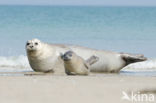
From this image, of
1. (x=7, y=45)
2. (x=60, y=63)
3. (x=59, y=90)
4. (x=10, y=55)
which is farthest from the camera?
(x=7, y=45)

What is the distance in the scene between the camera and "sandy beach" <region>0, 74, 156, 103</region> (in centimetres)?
508

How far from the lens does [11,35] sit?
1916 cm

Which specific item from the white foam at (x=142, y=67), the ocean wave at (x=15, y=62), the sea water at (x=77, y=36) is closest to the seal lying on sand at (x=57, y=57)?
the white foam at (x=142, y=67)

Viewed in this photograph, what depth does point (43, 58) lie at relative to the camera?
30.3ft

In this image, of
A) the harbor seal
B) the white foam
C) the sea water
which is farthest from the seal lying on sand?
the sea water

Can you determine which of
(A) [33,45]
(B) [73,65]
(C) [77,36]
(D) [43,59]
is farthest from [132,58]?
(C) [77,36]

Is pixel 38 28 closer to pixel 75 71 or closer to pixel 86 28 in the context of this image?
pixel 86 28

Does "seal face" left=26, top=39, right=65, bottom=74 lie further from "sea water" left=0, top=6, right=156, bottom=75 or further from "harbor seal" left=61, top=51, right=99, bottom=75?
"sea water" left=0, top=6, right=156, bottom=75

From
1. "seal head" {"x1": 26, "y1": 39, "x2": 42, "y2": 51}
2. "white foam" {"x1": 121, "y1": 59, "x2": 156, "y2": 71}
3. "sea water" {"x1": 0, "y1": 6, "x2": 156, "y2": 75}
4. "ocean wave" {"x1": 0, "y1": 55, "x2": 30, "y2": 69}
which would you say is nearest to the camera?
"seal head" {"x1": 26, "y1": 39, "x2": 42, "y2": 51}

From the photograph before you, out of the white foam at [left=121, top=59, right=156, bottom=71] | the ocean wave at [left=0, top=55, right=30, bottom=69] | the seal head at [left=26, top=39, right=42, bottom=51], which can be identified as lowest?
the white foam at [left=121, top=59, right=156, bottom=71]

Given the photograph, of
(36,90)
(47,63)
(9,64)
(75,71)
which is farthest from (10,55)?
(36,90)

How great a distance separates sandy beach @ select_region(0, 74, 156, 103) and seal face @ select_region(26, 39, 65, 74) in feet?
9.64

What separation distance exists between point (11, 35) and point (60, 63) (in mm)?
10164

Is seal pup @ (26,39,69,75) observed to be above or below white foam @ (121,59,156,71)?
above
